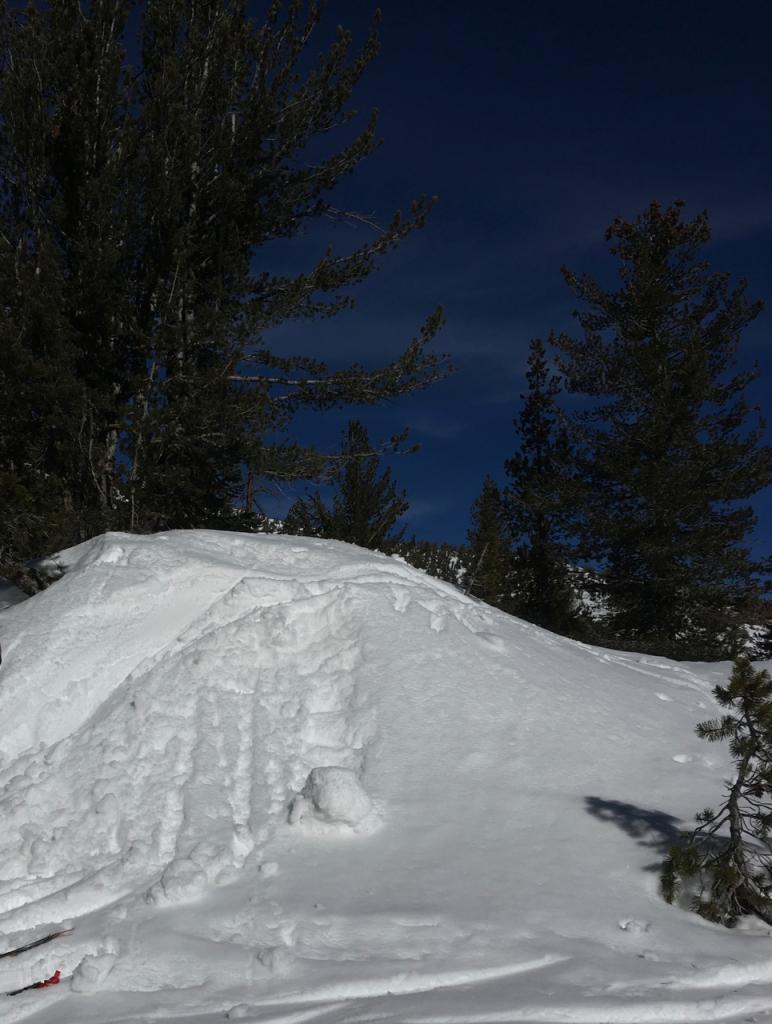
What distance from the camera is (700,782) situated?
472 centimetres

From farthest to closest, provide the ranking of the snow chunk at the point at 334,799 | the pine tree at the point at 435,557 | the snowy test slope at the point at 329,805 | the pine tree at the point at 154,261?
the pine tree at the point at 435,557 → the pine tree at the point at 154,261 → the snow chunk at the point at 334,799 → the snowy test slope at the point at 329,805

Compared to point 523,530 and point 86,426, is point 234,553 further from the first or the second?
point 523,530

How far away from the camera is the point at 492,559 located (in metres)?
21.5

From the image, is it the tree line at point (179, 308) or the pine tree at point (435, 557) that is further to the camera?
the pine tree at point (435, 557)

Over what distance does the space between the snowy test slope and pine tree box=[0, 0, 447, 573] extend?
182 inches

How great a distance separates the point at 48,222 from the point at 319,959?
11.9m

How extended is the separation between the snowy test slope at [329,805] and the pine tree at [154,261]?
4.62m

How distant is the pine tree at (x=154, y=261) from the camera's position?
1075 cm

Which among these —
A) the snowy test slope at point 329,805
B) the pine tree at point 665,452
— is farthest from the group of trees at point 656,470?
the snowy test slope at point 329,805

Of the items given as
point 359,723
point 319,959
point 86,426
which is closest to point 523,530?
point 86,426

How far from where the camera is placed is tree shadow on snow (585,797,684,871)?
12.7 feet

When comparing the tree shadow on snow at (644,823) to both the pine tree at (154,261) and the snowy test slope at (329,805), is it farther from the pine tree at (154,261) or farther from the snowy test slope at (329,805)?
the pine tree at (154,261)

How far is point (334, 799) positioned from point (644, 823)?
69.3 inches

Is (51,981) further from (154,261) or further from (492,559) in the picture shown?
(492,559)
